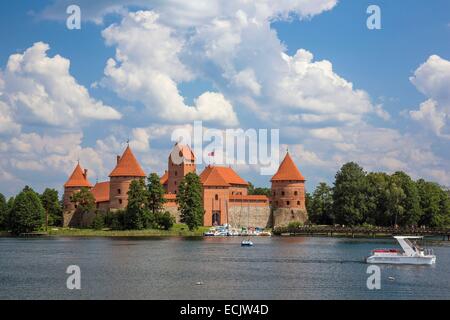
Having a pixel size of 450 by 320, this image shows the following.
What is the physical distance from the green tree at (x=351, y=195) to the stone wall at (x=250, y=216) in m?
10.1

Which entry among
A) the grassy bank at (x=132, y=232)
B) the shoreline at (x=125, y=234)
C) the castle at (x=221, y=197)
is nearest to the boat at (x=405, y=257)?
the shoreline at (x=125, y=234)

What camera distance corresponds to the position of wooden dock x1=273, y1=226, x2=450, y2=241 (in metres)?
72.3

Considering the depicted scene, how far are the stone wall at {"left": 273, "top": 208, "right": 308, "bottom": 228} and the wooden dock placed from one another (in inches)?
144

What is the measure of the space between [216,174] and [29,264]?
4640cm

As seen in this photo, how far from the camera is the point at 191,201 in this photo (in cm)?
7319

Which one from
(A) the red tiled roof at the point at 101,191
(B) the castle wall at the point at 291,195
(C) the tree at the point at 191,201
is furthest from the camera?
(B) the castle wall at the point at 291,195

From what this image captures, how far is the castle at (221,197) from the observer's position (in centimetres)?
8169

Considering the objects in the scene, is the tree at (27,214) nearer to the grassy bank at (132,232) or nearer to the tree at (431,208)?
the grassy bank at (132,232)

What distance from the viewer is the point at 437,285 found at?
33.0m

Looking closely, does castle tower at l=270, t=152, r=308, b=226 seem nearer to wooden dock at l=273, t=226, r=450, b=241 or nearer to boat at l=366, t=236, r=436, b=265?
wooden dock at l=273, t=226, r=450, b=241

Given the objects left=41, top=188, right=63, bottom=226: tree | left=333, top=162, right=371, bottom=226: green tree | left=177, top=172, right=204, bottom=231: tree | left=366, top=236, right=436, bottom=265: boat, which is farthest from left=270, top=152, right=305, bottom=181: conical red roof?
left=366, top=236, right=436, bottom=265: boat

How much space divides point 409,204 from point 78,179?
41444 millimetres
